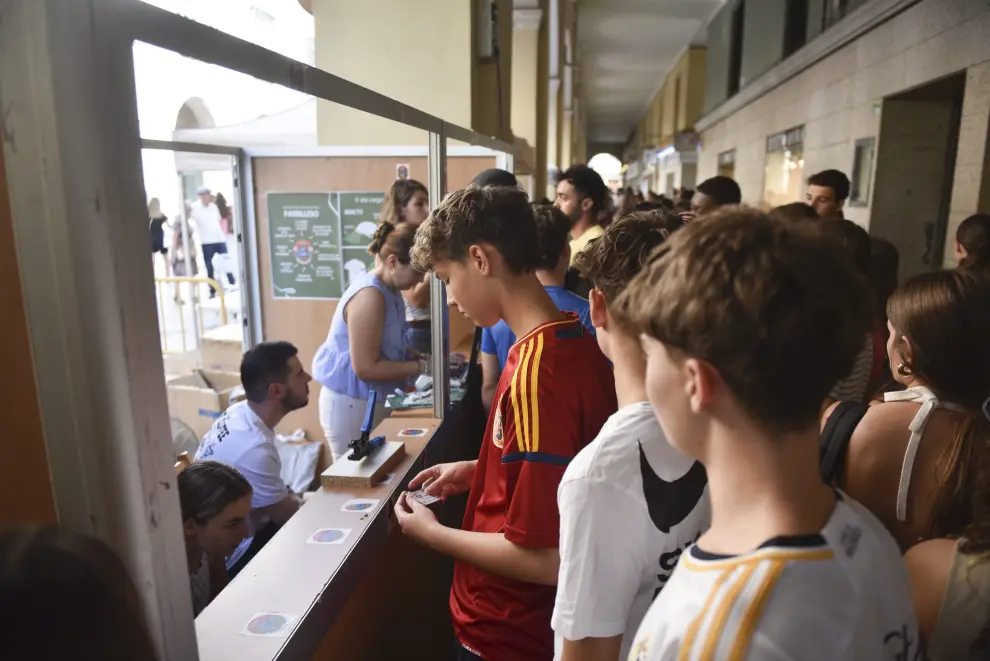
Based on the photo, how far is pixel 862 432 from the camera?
148 cm

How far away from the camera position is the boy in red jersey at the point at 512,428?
1.23 meters

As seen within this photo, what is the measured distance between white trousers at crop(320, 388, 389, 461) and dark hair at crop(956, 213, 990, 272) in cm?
287

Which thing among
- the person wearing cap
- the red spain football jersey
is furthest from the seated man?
the person wearing cap

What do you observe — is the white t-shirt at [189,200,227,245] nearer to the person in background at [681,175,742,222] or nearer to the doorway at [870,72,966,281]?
the person in background at [681,175,742,222]

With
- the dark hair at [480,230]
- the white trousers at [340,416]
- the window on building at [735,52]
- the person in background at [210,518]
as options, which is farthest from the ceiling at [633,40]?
the person in background at [210,518]

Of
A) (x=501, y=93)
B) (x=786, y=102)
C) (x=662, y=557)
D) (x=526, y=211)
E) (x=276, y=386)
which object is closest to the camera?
(x=662, y=557)

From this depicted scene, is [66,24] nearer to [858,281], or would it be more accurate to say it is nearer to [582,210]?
[858,281]

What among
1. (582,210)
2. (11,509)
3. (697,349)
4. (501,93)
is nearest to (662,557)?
(697,349)

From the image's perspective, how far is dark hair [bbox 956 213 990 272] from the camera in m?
2.90

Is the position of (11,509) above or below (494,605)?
above

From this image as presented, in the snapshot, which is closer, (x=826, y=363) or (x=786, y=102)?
(x=826, y=363)

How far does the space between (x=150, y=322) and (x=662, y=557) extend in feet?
2.67

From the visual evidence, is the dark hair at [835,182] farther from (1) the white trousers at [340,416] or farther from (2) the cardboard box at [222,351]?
(2) the cardboard box at [222,351]

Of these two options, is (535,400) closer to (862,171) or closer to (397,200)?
(397,200)
